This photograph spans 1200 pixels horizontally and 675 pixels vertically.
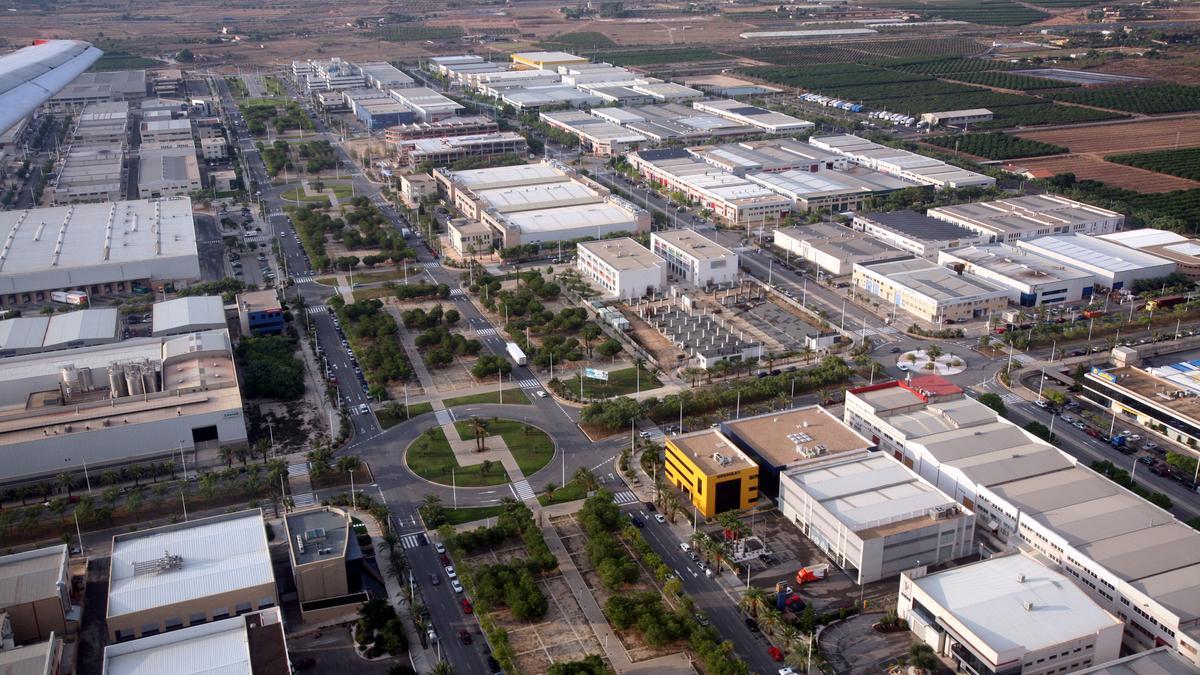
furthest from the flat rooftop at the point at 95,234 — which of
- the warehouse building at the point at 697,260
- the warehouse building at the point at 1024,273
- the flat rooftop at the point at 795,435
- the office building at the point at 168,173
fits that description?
the warehouse building at the point at 1024,273

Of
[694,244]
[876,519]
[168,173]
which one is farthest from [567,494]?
[168,173]

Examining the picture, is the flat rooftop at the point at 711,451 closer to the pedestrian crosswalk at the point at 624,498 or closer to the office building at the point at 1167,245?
the pedestrian crosswalk at the point at 624,498

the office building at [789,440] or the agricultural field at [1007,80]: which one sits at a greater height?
the agricultural field at [1007,80]

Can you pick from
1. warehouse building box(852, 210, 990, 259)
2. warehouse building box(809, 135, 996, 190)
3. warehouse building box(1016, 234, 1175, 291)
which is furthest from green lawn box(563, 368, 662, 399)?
warehouse building box(809, 135, 996, 190)

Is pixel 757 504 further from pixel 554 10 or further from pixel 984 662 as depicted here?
pixel 554 10

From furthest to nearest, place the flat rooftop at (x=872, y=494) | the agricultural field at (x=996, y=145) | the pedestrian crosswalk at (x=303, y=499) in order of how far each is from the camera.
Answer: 1. the agricultural field at (x=996, y=145)
2. the pedestrian crosswalk at (x=303, y=499)
3. the flat rooftop at (x=872, y=494)

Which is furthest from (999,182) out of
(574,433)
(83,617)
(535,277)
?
(83,617)
